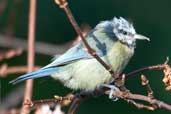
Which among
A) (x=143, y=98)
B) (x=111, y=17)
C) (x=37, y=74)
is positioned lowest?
(x=143, y=98)

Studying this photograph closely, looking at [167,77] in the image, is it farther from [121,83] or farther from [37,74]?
[37,74]

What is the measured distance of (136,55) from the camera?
5.61m

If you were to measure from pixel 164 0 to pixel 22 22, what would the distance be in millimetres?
1246

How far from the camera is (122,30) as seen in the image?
128 inches

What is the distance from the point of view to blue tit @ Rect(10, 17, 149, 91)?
10.1 ft

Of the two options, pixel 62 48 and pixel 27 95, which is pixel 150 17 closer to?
pixel 62 48

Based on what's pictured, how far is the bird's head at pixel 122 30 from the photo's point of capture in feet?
10.6

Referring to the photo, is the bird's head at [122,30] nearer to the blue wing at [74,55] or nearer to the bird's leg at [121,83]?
the blue wing at [74,55]

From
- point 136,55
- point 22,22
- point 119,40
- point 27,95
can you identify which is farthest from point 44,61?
point 27,95

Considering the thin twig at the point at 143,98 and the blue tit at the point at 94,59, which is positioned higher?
the blue tit at the point at 94,59

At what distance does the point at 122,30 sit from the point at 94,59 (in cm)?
22

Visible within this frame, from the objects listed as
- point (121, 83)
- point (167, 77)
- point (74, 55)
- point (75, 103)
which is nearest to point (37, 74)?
point (74, 55)

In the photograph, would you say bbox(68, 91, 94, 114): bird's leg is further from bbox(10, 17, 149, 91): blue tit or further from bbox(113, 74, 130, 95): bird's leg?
bbox(10, 17, 149, 91): blue tit

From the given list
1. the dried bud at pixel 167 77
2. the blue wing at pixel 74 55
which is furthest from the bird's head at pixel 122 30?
the dried bud at pixel 167 77
